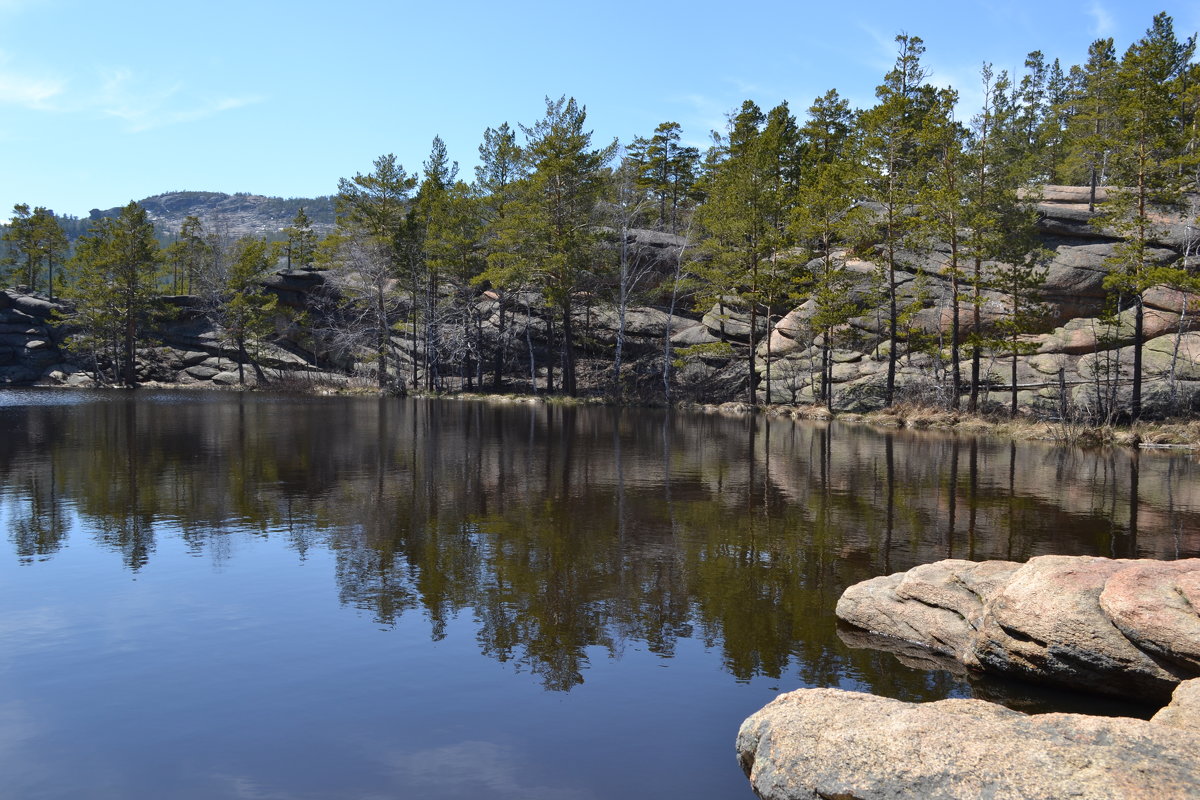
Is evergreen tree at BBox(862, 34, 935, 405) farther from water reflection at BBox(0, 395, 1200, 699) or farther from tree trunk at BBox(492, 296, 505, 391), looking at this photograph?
tree trunk at BBox(492, 296, 505, 391)

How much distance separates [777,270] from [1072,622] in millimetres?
47558

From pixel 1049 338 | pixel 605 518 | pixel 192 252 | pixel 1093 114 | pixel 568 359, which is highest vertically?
pixel 1093 114

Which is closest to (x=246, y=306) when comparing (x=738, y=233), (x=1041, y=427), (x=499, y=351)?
(x=499, y=351)

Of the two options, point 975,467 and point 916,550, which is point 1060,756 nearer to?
point 916,550

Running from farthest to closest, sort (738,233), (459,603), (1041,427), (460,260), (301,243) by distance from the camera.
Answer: (301,243) → (460,260) → (738,233) → (1041,427) → (459,603)

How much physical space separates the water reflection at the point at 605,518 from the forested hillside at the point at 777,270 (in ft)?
44.7

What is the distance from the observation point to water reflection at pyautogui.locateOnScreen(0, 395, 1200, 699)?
11508mm

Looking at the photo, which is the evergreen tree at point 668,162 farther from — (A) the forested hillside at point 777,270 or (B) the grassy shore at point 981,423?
(B) the grassy shore at point 981,423

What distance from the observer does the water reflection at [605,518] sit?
11508mm

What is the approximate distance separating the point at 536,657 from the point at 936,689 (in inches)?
180

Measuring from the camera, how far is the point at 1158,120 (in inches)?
1473

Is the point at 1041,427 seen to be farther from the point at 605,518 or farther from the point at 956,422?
the point at 605,518

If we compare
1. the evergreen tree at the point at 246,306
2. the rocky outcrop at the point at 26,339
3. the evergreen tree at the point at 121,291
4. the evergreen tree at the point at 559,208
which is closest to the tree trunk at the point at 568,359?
the evergreen tree at the point at 559,208

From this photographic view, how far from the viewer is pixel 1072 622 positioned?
9094 millimetres
